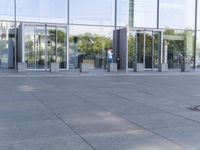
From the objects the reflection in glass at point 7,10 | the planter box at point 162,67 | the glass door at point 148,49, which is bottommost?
the planter box at point 162,67

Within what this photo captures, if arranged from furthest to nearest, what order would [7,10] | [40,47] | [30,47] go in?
[7,10] < [40,47] < [30,47]

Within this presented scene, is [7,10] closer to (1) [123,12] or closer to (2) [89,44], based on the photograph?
(2) [89,44]

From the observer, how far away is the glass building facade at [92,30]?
28.3 metres

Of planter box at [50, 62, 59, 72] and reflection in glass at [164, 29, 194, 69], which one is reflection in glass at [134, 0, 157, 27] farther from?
planter box at [50, 62, 59, 72]

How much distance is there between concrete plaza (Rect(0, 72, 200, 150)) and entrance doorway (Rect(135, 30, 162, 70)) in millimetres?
16897

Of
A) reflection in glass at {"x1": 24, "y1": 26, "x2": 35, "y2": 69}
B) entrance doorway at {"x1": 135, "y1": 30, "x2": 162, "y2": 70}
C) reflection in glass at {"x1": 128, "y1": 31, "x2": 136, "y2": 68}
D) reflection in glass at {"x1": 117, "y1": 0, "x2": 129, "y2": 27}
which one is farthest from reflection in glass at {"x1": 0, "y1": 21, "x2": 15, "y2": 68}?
entrance doorway at {"x1": 135, "y1": 30, "x2": 162, "y2": 70}

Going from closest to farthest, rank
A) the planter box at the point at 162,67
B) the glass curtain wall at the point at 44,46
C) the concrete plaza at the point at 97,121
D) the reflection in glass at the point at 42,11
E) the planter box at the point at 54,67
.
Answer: the concrete plaza at the point at 97,121 < the planter box at the point at 54,67 < the glass curtain wall at the point at 44,46 < the planter box at the point at 162,67 < the reflection in glass at the point at 42,11

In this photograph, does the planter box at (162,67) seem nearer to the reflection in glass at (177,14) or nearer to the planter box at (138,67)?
the planter box at (138,67)

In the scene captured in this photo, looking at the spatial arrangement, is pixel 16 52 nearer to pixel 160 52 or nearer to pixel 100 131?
pixel 160 52

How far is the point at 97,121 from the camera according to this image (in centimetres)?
842

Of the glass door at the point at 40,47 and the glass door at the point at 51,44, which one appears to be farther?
the glass door at the point at 51,44

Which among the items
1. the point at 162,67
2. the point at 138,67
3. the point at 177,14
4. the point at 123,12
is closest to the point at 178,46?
the point at 177,14

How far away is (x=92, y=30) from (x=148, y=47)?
179 inches

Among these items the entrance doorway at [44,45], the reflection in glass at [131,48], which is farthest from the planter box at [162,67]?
the entrance doorway at [44,45]
